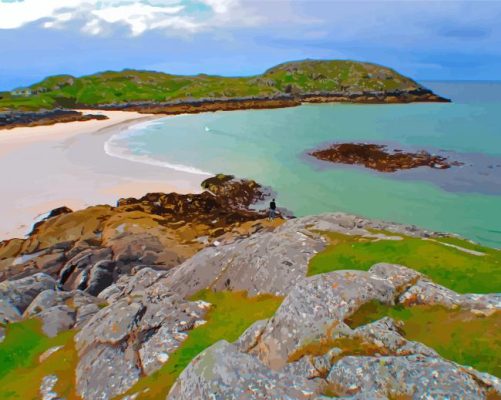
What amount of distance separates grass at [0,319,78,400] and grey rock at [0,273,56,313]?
333 centimetres

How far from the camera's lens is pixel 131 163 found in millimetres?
57625

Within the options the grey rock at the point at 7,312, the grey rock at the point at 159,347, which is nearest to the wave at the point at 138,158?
the grey rock at the point at 7,312

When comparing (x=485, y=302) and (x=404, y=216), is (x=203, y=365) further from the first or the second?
(x=404, y=216)

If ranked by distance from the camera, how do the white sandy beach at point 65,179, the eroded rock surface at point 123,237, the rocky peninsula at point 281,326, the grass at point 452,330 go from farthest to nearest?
the white sandy beach at point 65,179 → the eroded rock surface at point 123,237 → the grass at point 452,330 → the rocky peninsula at point 281,326

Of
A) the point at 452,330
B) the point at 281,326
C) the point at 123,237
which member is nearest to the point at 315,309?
the point at 281,326

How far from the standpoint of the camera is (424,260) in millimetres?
14742

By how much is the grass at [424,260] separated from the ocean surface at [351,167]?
74.1 ft

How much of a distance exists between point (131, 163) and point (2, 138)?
155ft

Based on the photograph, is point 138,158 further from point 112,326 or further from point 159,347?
point 159,347

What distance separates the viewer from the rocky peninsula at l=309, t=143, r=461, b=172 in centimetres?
6072

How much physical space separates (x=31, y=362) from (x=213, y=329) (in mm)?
6731

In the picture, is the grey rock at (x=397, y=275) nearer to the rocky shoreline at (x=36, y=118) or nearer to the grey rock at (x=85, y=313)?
the grey rock at (x=85, y=313)

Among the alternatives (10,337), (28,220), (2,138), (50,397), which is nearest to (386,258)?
(50,397)

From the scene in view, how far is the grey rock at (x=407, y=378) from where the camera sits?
731cm
